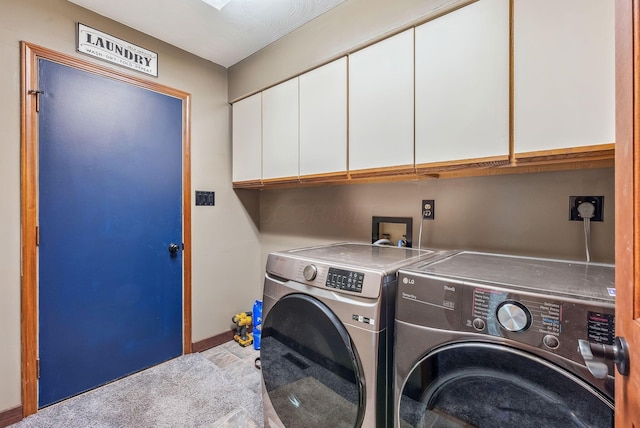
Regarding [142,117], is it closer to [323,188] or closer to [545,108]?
[323,188]

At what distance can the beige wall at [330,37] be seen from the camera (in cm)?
145

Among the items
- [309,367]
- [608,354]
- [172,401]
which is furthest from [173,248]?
[608,354]

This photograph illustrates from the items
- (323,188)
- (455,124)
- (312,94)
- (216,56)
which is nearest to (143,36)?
(216,56)

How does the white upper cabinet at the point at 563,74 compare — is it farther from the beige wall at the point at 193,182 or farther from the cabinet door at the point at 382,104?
the beige wall at the point at 193,182

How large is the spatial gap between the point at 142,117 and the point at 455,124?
206 cm

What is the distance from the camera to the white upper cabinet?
931 millimetres

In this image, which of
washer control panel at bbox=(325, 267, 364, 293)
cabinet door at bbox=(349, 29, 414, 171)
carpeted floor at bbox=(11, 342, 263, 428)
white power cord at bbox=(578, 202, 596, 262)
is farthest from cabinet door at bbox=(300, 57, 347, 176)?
carpeted floor at bbox=(11, 342, 263, 428)

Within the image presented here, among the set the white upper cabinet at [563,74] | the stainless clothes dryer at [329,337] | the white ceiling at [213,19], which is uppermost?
the white ceiling at [213,19]

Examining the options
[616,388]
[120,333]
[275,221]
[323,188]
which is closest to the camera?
[616,388]

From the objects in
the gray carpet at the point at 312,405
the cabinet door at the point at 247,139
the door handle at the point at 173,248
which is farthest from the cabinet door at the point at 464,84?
the door handle at the point at 173,248

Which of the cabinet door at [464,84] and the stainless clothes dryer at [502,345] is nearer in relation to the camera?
the stainless clothes dryer at [502,345]

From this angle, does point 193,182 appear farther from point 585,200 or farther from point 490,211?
point 585,200

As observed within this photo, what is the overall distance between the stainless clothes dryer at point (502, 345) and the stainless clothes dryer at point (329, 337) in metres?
0.08

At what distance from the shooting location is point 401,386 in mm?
964
